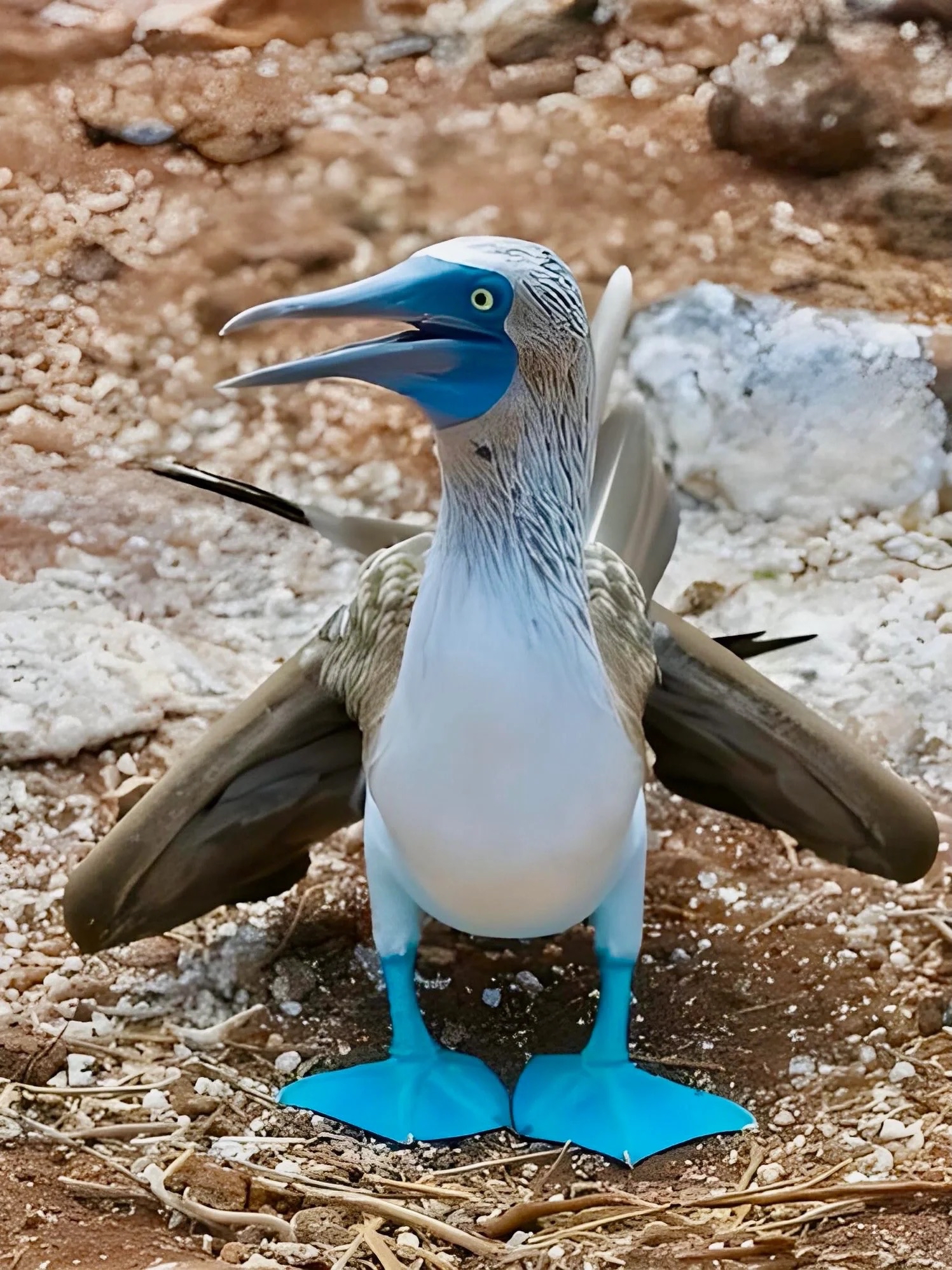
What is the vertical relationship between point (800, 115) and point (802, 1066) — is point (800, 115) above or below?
above

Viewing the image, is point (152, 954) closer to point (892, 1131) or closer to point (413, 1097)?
point (413, 1097)

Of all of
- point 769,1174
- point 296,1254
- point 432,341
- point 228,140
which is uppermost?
point 228,140

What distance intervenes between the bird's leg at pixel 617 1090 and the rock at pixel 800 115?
270cm

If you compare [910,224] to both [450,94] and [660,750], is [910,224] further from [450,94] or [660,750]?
[660,750]

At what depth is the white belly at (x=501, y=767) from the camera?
1635 millimetres

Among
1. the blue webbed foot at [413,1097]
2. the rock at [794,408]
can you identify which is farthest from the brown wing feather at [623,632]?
the rock at [794,408]

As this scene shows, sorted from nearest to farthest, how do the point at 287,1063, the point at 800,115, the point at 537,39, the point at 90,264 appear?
1. the point at 287,1063
2. the point at 90,264
3. the point at 800,115
4. the point at 537,39

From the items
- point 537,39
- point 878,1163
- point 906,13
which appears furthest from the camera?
point 537,39

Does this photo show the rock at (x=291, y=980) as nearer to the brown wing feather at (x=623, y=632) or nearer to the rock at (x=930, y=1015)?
the brown wing feather at (x=623, y=632)

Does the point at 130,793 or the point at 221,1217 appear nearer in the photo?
the point at 221,1217

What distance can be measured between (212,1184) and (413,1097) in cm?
31

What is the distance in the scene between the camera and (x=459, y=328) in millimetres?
1546

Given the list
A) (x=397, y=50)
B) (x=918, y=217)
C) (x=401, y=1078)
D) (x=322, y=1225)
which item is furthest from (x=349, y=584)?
(x=397, y=50)

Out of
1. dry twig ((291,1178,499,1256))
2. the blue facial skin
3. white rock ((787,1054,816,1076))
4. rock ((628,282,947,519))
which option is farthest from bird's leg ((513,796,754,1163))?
rock ((628,282,947,519))
